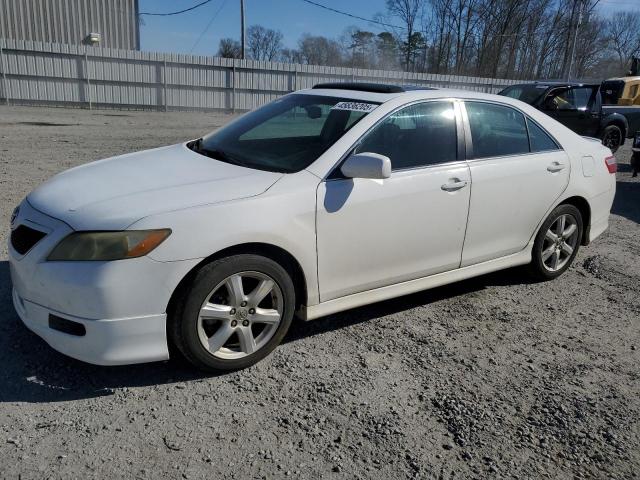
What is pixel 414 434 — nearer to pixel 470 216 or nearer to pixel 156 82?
pixel 470 216

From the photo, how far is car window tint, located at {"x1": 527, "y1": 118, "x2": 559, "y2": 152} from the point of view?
461 cm

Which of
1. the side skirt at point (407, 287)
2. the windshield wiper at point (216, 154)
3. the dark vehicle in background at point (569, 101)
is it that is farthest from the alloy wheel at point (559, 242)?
the dark vehicle in background at point (569, 101)

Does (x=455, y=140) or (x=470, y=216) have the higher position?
(x=455, y=140)

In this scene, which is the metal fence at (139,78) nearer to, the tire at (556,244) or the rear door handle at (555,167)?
the tire at (556,244)

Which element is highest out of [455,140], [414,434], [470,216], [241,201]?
[455,140]

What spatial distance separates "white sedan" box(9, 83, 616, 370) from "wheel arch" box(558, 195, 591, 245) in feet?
0.10

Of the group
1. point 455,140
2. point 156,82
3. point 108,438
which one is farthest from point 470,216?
point 156,82

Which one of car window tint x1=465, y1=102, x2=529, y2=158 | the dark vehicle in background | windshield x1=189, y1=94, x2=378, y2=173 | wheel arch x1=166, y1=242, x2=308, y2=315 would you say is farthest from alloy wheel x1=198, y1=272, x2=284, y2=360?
the dark vehicle in background

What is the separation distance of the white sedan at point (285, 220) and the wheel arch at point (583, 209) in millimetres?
31

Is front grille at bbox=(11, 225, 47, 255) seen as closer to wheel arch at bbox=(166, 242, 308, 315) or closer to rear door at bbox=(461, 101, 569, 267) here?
wheel arch at bbox=(166, 242, 308, 315)

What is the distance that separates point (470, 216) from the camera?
4.07 metres

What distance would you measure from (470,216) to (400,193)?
72cm

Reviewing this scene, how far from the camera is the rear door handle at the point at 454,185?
12.7ft

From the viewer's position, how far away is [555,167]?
4625mm
